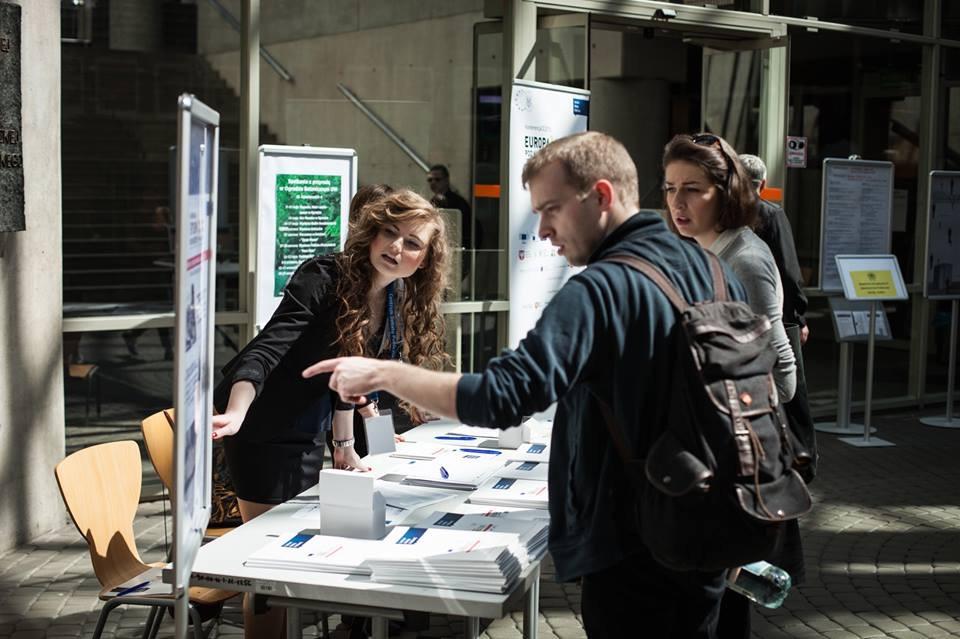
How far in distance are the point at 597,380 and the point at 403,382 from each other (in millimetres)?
394

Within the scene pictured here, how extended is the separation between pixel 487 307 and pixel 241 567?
5.17 m

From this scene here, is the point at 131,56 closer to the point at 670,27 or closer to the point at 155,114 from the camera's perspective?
the point at 155,114

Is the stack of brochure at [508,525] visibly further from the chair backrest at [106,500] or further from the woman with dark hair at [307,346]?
the chair backrest at [106,500]

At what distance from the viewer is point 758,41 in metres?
8.86

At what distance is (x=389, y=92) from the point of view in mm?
7691

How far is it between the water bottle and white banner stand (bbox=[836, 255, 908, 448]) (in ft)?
20.0

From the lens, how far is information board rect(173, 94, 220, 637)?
7.24ft

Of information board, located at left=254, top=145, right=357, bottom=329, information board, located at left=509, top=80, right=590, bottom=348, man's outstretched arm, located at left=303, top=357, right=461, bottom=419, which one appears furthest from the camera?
information board, located at left=509, top=80, right=590, bottom=348

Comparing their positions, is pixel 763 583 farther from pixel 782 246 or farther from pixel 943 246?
pixel 943 246

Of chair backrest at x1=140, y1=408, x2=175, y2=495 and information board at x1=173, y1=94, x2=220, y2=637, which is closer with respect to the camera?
information board at x1=173, y1=94, x2=220, y2=637

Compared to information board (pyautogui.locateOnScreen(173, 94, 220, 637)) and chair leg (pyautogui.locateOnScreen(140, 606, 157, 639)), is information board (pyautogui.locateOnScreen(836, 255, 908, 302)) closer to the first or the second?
chair leg (pyautogui.locateOnScreen(140, 606, 157, 639))

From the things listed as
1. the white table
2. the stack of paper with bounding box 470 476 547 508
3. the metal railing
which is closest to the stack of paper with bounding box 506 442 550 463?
the stack of paper with bounding box 470 476 547 508

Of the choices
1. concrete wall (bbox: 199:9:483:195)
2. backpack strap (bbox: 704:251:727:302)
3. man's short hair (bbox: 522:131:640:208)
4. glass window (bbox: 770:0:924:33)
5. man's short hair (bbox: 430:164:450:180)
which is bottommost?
backpack strap (bbox: 704:251:727:302)

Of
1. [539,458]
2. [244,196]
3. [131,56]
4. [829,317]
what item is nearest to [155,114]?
[131,56]
